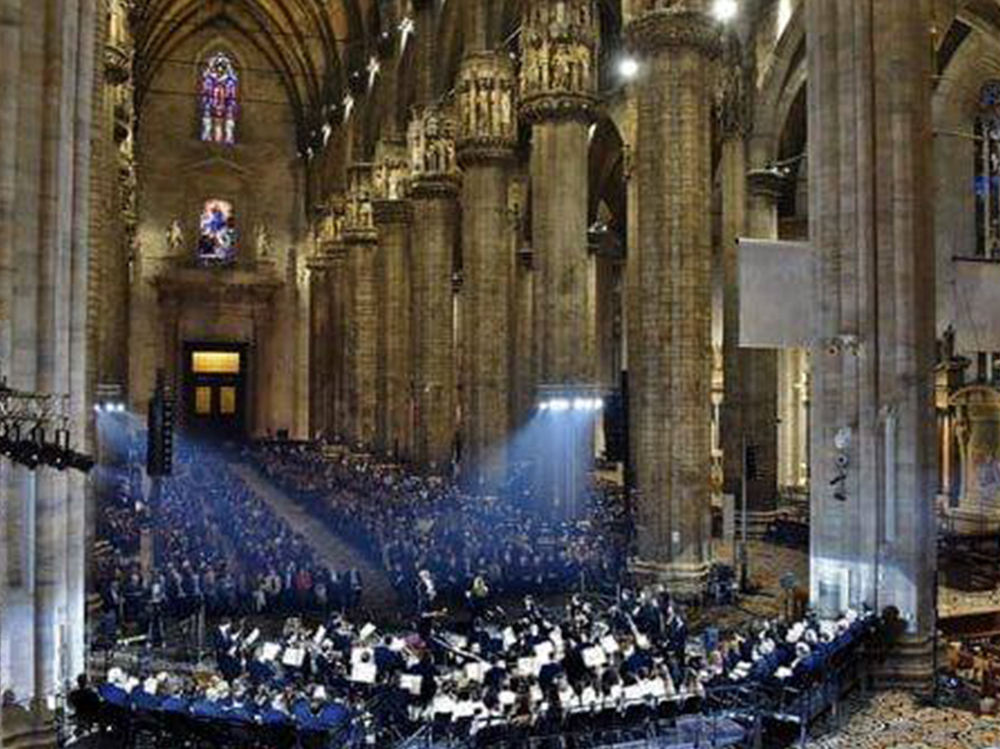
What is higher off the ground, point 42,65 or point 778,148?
point 778,148

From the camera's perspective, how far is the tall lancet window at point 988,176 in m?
31.1

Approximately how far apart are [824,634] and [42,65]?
12.1 metres

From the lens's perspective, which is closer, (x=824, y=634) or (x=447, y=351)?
(x=824, y=634)

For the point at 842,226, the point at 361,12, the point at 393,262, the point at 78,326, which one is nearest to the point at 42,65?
the point at 78,326

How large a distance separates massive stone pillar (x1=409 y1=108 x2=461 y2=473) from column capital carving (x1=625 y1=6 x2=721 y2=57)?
1456 cm

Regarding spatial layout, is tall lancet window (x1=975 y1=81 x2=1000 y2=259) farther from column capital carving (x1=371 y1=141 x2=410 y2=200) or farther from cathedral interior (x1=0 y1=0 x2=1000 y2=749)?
column capital carving (x1=371 y1=141 x2=410 y2=200)

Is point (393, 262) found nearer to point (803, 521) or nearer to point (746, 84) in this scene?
point (746, 84)

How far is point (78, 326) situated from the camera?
12.7 meters

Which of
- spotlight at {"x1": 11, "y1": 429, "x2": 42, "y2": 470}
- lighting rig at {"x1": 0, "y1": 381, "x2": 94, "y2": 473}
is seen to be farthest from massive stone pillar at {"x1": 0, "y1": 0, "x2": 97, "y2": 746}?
spotlight at {"x1": 11, "y1": 429, "x2": 42, "y2": 470}

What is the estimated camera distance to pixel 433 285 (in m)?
35.0

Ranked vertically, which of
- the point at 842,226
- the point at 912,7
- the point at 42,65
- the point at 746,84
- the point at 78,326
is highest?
the point at 746,84

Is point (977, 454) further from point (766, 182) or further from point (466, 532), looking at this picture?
point (466, 532)

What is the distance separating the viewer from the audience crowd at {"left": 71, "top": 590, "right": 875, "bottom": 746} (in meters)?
11.4

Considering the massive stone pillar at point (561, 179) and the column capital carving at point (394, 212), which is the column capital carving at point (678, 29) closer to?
the massive stone pillar at point (561, 179)
